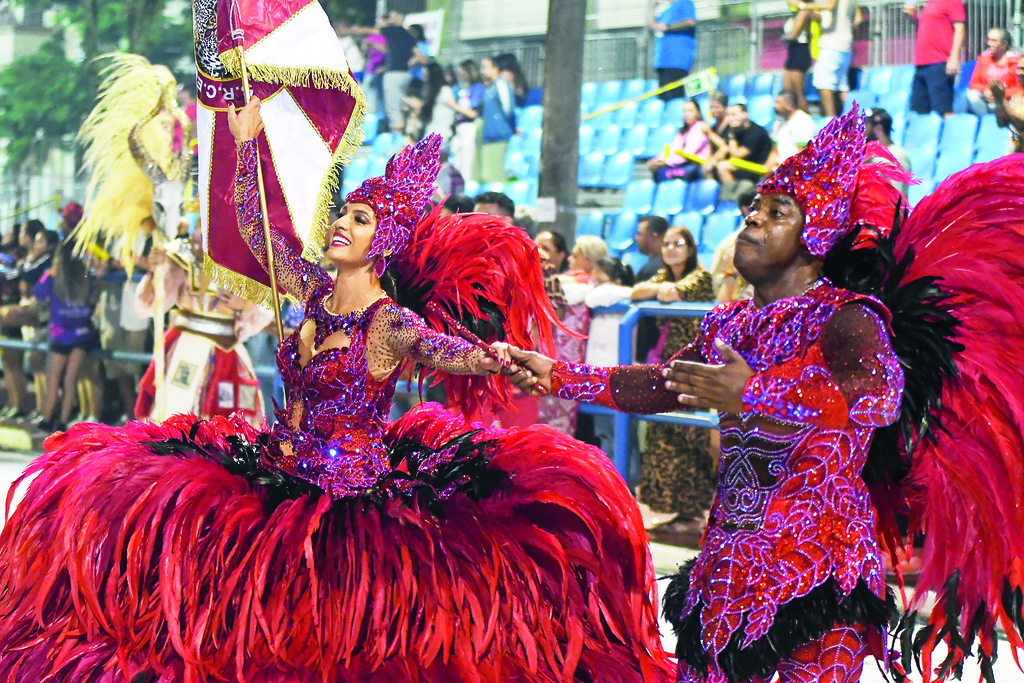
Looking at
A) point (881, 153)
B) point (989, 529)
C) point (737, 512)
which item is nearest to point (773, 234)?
point (881, 153)

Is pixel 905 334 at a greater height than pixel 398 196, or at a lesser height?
lesser

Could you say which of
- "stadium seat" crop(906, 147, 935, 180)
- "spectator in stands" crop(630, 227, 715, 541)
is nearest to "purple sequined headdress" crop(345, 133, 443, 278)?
"spectator in stands" crop(630, 227, 715, 541)

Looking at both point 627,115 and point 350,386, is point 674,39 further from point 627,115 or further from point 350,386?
point 350,386

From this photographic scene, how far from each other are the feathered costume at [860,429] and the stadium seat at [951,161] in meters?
6.26

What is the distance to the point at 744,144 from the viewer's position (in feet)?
27.4

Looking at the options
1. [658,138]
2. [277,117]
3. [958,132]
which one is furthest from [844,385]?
[658,138]

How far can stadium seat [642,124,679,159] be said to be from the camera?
1095 centimetres

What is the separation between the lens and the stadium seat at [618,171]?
11.5m

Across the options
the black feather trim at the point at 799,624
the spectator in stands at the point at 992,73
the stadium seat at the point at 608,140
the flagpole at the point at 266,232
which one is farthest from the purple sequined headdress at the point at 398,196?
the stadium seat at the point at 608,140

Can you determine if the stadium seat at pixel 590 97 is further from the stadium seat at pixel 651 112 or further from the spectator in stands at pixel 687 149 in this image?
the spectator in stands at pixel 687 149

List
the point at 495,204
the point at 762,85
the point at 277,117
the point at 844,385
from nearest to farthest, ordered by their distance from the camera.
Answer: the point at 844,385
the point at 277,117
the point at 495,204
the point at 762,85

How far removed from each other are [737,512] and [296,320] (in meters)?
4.53

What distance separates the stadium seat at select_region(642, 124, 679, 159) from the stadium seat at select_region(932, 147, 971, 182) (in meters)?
2.83

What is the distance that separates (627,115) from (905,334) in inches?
378
